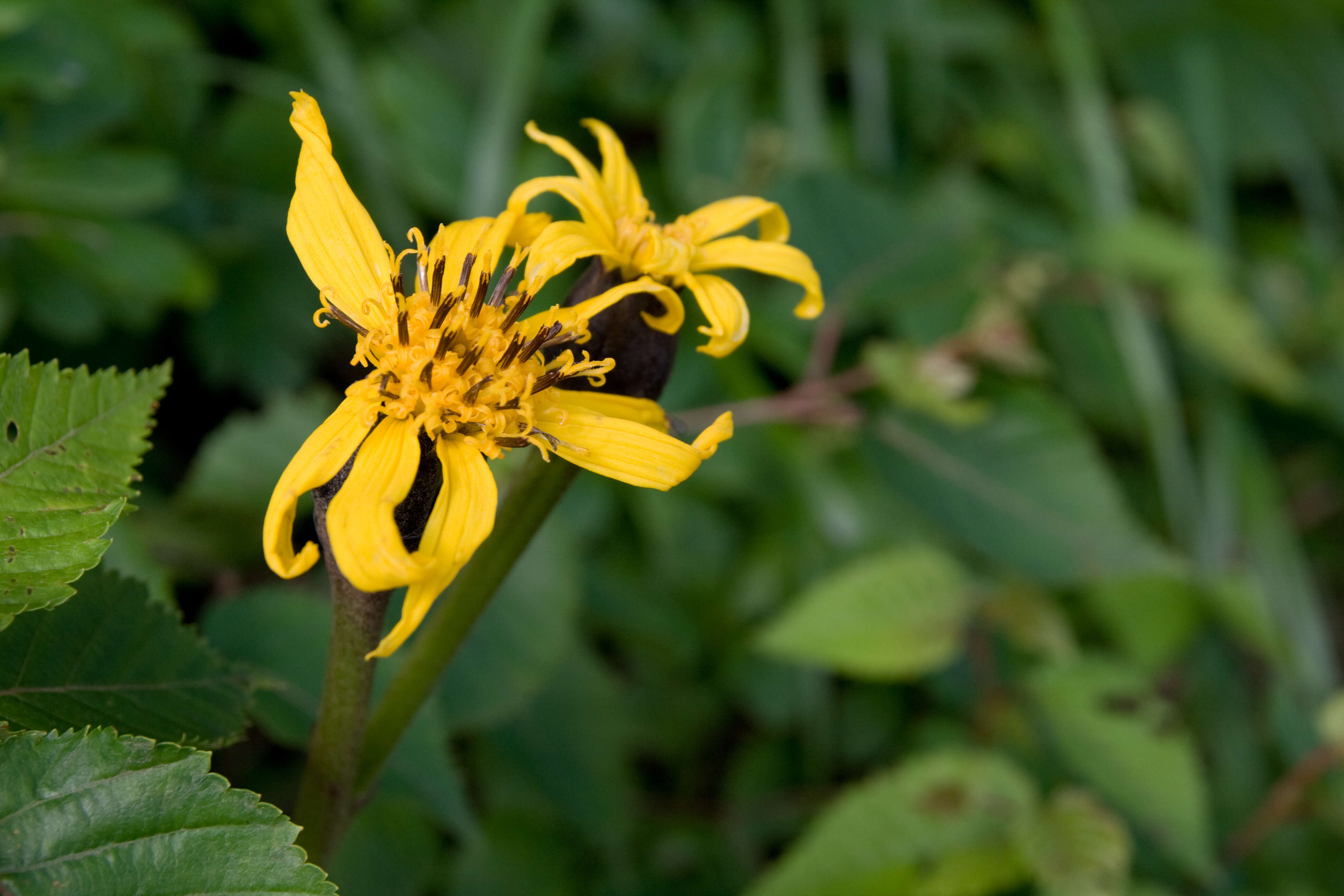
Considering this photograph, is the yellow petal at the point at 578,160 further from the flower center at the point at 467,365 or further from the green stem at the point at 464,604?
the green stem at the point at 464,604

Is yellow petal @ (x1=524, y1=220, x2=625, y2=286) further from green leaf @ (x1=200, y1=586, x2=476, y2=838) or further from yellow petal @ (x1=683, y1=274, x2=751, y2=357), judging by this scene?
green leaf @ (x1=200, y1=586, x2=476, y2=838)

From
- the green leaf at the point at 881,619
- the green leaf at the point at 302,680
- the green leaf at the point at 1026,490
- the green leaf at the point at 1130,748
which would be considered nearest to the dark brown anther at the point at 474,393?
the green leaf at the point at 302,680

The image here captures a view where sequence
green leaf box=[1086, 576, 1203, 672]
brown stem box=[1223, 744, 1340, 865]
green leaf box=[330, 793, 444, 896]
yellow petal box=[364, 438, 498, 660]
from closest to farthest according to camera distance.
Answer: yellow petal box=[364, 438, 498, 660], green leaf box=[330, 793, 444, 896], brown stem box=[1223, 744, 1340, 865], green leaf box=[1086, 576, 1203, 672]

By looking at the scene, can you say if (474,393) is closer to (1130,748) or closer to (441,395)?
(441,395)

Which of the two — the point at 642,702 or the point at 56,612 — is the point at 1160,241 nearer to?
the point at 642,702

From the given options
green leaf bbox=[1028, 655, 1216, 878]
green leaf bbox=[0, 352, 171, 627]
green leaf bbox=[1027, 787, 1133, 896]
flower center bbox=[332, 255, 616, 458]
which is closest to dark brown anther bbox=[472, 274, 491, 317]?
flower center bbox=[332, 255, 616, 458]

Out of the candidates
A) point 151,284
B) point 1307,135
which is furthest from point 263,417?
point 1307,135
